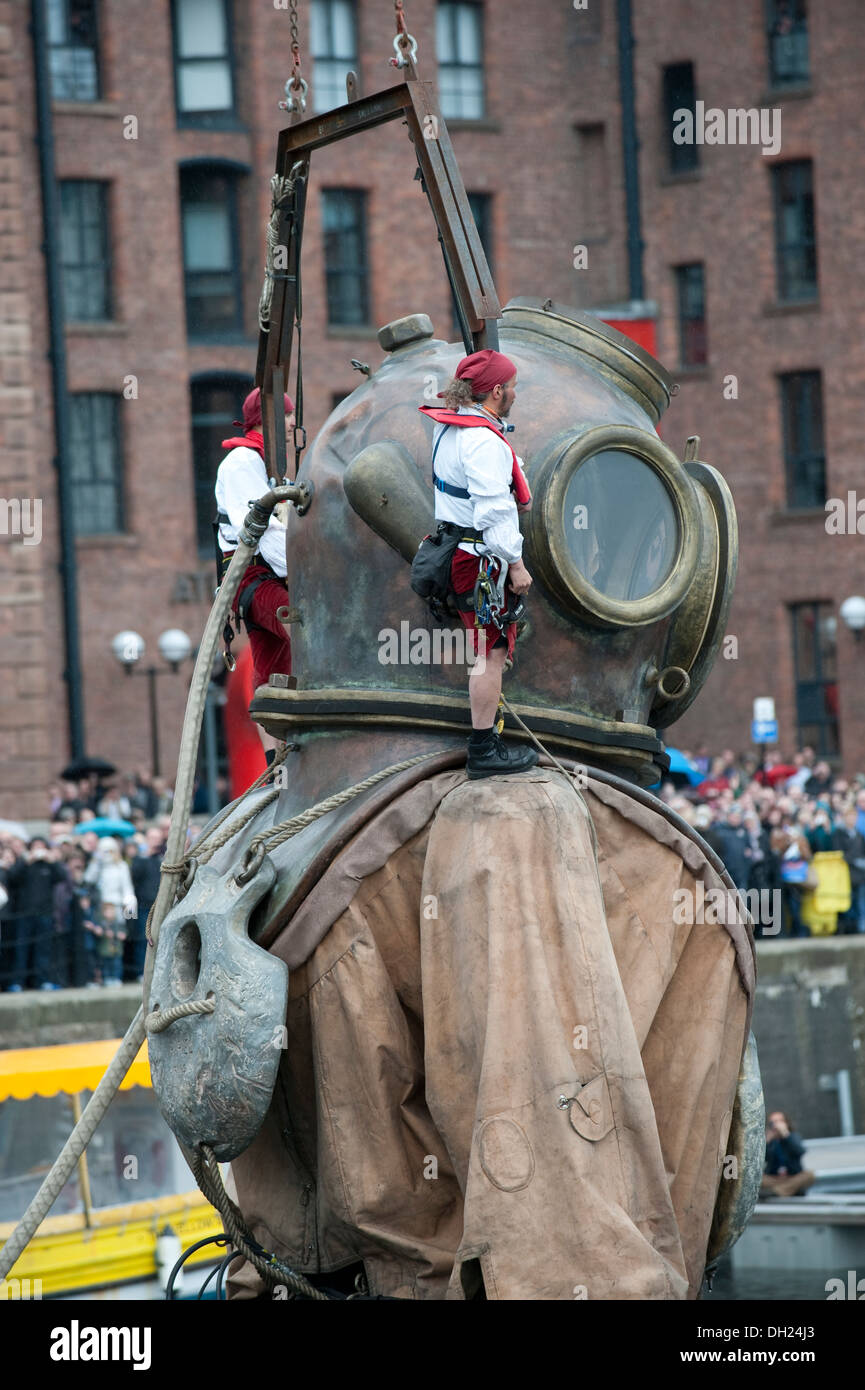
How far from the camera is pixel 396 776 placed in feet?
22.0

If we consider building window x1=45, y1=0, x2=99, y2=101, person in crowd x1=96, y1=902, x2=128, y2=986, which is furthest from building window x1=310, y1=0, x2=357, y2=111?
person in crowd x1=96, y1=902, x2=128, y2=986

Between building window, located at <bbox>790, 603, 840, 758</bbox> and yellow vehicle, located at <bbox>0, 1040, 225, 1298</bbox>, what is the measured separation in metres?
29.5

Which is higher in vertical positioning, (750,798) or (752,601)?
(752,601)

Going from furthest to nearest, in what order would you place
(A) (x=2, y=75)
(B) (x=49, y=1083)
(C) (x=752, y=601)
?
(C) (x=752, y=601)
(A) (x=2, y=75)
(B) (x=49, y=1083)

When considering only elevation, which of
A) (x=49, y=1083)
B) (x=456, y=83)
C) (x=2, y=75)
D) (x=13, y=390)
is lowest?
(x=49, y=1083)

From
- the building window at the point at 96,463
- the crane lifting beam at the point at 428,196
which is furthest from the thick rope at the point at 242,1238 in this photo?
the building window at the point at 96,463

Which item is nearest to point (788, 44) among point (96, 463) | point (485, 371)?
point (96, 463)

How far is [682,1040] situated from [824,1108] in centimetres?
1989

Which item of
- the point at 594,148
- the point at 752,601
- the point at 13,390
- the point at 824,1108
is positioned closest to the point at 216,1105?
the point at 824,1108

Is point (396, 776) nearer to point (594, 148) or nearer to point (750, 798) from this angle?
point (750, 798)

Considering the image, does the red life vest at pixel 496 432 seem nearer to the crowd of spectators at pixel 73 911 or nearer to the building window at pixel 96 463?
the crowd of spectators at pixel 73 911

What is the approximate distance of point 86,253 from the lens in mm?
43375

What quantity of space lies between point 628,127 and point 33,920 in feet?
100

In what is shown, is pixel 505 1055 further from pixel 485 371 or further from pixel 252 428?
pixel 252 428
